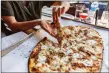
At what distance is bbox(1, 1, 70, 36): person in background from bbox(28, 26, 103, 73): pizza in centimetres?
10

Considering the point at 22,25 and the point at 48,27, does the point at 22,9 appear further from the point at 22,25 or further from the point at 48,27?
the point at 48,27

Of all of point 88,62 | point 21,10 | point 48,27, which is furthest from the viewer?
point 21,10

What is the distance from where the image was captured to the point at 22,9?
1.26 meters

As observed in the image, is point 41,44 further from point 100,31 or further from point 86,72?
point 100,31

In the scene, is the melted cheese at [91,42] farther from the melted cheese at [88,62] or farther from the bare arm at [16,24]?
the bare arm at [16,24]

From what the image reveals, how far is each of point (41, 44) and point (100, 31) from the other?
1.45 feet

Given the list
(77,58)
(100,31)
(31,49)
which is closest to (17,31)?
(31,49)

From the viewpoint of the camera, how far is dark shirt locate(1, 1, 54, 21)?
111cm

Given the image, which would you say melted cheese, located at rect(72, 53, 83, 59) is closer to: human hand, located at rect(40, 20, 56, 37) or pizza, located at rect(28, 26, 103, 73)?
pizza, located at rect(28, 26, 103, 73)

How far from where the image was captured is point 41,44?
→ 105 centimetres

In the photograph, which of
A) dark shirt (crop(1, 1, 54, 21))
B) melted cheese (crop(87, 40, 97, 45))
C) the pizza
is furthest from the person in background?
melted cheese (crop(87, 40, 97, 45))

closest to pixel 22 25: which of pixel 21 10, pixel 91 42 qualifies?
pixel 21 10

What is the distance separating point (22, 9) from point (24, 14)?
4 cm

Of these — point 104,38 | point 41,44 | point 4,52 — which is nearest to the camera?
point 4,52
